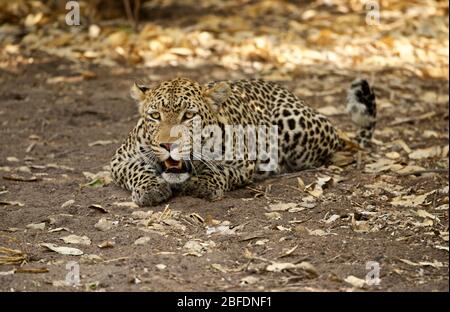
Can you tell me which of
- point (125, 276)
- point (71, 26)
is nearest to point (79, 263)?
point (125, 276)

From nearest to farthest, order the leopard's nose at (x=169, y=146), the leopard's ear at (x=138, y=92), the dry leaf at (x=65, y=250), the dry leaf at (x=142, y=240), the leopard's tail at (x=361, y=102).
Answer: the dry leaf at (x=65, y=250) → the dry leaf at (x=142, y=240) → the leopard's nose at (x=169, y=146) → the leopard's ear at (x=138, y=92) → the leopard's tail at (x=361, y=102)

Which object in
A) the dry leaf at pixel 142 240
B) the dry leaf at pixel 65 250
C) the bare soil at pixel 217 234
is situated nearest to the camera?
the bare soil at pixel 217 234

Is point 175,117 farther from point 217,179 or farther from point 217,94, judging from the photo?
point 217,179

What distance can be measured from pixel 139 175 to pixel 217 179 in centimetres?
82

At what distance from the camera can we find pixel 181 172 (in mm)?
8766

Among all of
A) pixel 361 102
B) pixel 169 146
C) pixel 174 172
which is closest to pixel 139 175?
pixel 174 172

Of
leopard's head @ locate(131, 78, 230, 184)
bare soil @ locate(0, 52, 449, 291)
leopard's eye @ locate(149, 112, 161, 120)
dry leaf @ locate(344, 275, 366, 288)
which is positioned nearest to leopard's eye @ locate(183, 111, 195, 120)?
leopard's head @ locate(131, 78, 230, 184)

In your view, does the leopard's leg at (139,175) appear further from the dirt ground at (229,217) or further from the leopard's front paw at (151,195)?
the dirt ground at (229,217)

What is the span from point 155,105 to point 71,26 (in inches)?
340

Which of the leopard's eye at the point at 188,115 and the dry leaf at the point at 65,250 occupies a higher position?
the leopard's eye at the point at 188,115

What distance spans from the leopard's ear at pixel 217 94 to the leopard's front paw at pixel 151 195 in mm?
1057

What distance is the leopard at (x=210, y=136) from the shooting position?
28.4 ft

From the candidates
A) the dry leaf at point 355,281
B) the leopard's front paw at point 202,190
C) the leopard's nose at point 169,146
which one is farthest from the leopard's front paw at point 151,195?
the dry leaf at point 355,281

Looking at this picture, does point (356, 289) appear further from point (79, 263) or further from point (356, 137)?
point (356, 137)
